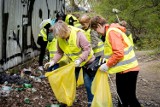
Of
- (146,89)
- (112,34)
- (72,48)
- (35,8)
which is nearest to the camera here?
(112,34)

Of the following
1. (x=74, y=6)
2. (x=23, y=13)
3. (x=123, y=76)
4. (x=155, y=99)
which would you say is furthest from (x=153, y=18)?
(x=74, y=6)

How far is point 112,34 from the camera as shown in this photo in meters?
3.67

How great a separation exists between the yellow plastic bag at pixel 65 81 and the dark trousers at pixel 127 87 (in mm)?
798

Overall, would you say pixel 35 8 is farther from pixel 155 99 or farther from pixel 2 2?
pixel 155 99

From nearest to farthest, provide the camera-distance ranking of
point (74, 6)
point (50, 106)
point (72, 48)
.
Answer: point (72, 48) < point (50, 106) < point (74, 6)

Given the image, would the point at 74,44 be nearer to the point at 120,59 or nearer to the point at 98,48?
the point at 98,48

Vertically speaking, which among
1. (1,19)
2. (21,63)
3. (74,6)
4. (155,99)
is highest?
(74,6)

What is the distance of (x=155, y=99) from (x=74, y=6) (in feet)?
63.4

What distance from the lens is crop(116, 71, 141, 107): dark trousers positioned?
3.86 meters

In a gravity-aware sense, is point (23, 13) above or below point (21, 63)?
above

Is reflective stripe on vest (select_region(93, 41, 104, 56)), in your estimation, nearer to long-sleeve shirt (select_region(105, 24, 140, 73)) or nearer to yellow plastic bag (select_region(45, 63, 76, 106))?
yellow plastic bag (select_region(45, 63, 76, 106))

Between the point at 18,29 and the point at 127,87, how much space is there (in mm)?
4060

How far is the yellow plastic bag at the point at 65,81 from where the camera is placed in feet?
14.7

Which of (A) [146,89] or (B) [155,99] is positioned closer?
(B) [155,99]
